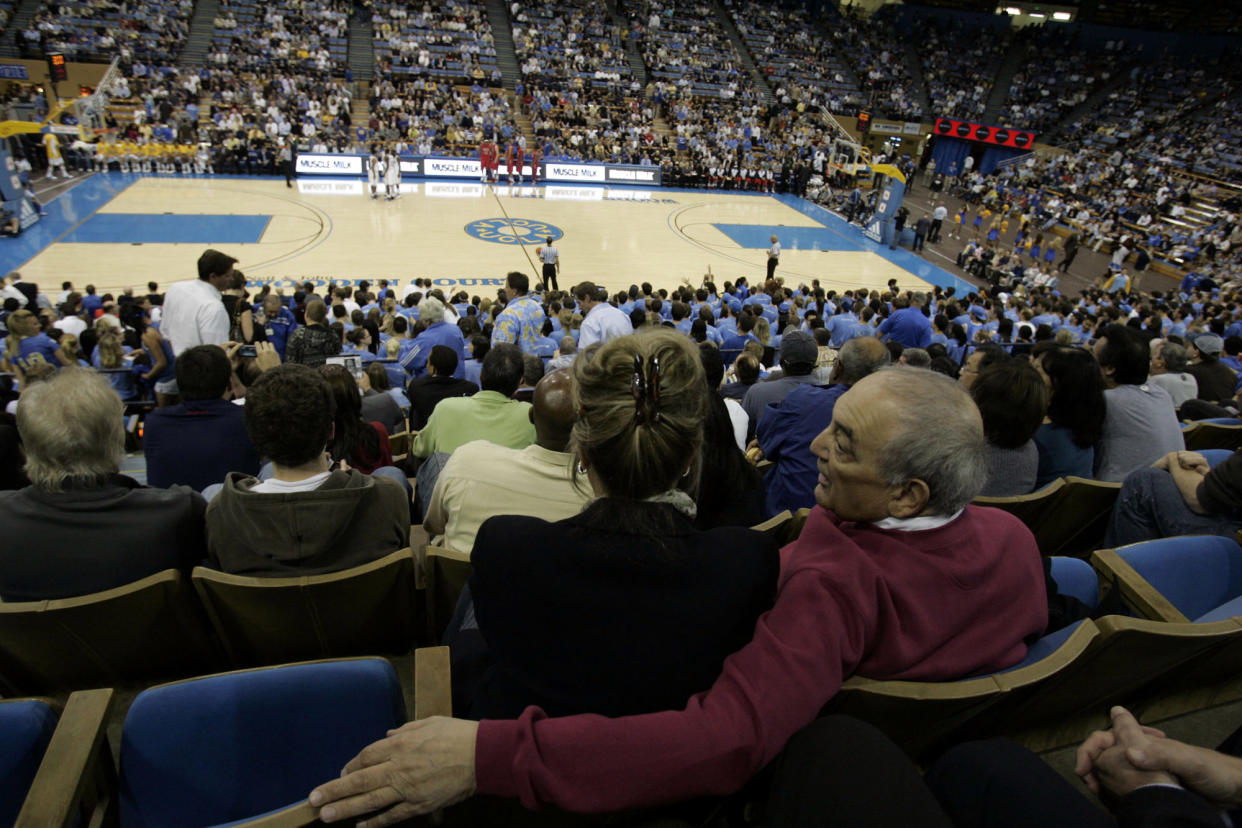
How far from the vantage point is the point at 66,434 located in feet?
6.80

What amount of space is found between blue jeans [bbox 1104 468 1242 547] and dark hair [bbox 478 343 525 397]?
2.92m

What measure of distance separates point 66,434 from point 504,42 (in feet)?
93.3

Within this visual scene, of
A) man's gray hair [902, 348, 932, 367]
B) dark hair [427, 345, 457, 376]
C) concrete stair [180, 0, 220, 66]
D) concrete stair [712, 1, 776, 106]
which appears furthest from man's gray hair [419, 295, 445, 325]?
concrete stair [712, 1, 776, 106]

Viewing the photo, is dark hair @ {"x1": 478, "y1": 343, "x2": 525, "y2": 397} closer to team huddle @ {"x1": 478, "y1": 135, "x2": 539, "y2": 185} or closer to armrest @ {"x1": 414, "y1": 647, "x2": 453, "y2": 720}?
armrest @ {"x1": 414, "y1": 647, "x2": 453, "y2": 720}

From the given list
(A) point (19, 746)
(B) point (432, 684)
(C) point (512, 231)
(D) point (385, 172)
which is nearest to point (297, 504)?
(A) point (19, 746)

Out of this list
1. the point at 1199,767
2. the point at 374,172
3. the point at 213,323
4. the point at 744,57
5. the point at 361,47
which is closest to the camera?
the point at 1199,767

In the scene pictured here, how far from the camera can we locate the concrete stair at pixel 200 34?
21.6m

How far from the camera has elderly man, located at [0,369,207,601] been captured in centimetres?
204

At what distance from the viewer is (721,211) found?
65.6 ft

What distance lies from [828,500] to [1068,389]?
7.87 ft

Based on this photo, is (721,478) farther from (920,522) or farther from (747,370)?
(747,370)

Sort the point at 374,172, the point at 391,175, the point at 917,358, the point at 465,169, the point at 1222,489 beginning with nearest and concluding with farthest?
the point at 1222,489 → the point at 917,358 → the point at 374,172 → the point at 391,175 → the point at 465,169

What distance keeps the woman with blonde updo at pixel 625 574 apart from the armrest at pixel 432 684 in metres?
0.12

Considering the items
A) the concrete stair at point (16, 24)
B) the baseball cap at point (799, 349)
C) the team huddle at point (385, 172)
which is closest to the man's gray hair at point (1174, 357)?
the baseball cap at point (799, 349)
